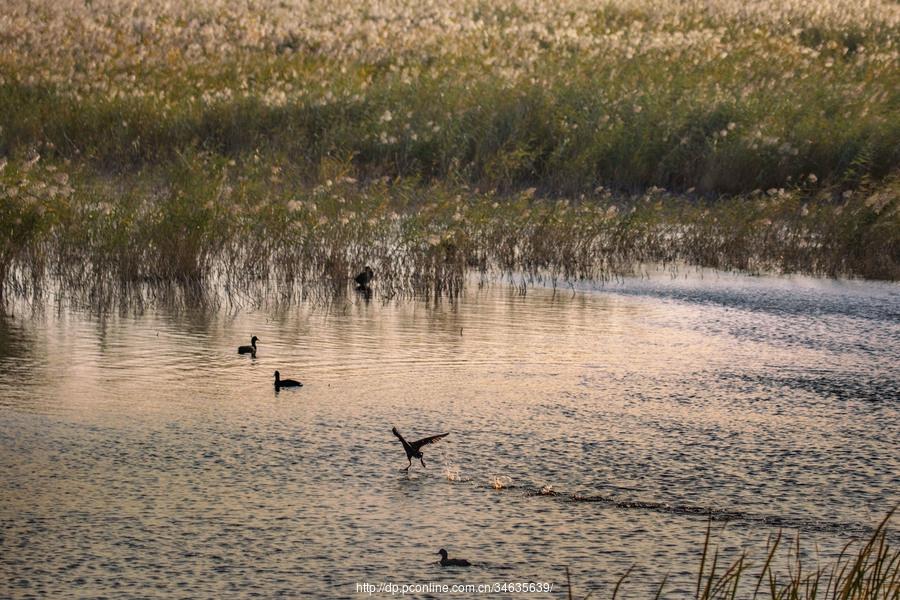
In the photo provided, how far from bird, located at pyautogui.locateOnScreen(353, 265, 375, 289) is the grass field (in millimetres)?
240

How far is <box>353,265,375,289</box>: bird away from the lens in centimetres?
1185

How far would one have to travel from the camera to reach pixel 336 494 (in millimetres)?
5605

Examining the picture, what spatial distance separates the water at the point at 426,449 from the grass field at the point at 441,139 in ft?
7.19

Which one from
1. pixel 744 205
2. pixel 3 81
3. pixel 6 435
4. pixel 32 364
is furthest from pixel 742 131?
pixel 6 435

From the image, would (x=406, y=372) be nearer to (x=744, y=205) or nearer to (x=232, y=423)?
(x=232, y=423)

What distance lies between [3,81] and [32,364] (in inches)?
577

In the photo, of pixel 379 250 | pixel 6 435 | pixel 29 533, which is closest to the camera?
pixel 29 533

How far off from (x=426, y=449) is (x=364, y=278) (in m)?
5.57

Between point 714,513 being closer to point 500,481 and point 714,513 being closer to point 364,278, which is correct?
point 500,481

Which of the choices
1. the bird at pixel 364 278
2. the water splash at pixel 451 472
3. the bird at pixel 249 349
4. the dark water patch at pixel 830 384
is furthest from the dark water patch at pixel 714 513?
the bird at pixel 364 278

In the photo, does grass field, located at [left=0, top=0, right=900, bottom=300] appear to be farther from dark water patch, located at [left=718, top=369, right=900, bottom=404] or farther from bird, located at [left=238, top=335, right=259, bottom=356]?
dark water patch, located at [left=718, top=369, right=900, bottom=404]

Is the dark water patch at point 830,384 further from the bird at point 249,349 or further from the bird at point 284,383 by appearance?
the bird at point 249,349

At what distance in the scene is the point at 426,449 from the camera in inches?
251

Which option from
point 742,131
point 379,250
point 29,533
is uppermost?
point 742,131
